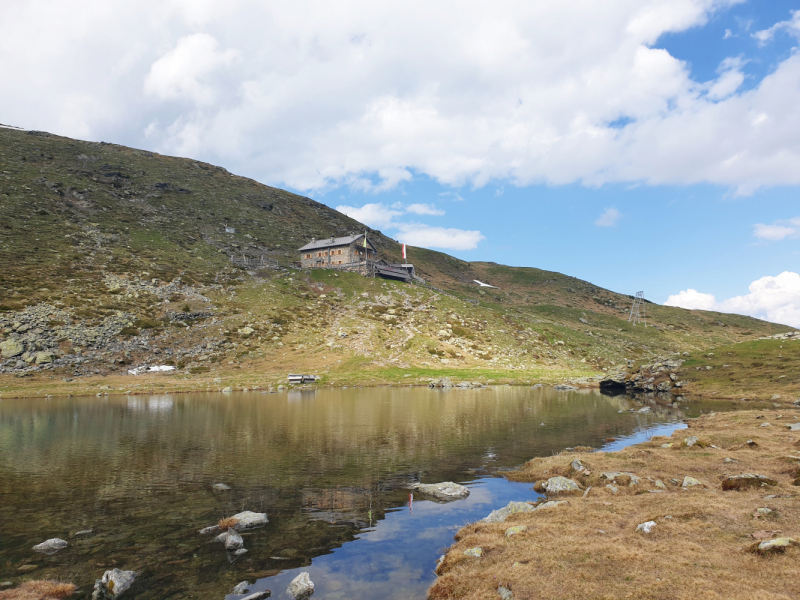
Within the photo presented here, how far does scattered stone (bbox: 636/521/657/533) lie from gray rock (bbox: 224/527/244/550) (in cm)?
1440

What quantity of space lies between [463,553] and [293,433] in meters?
26.0

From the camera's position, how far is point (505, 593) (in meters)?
11.3

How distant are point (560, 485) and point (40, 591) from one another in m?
21.3

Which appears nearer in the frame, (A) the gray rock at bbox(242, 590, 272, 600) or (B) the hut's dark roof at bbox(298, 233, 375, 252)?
(A) the gray rock at bbox(242, 590, 272, 600)

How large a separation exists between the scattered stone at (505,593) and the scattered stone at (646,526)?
20.3ft

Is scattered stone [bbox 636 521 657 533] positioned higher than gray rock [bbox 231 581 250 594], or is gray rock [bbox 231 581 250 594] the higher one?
scattered stone [bbox 636 521 657 533]

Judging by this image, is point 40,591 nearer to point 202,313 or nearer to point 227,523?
point 227,523

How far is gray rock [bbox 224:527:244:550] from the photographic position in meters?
16.0

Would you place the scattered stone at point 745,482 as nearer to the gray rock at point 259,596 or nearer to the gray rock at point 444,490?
the gray rock at point 444,490

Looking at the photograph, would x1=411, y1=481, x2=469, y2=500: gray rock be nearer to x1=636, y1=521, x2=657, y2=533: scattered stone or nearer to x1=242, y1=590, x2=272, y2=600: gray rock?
x1=636, y1=521, x2=657, y2=533: scattered stone

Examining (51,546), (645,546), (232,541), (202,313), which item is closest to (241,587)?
(232,541)

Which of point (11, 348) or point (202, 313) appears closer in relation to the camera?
point (11, 348)

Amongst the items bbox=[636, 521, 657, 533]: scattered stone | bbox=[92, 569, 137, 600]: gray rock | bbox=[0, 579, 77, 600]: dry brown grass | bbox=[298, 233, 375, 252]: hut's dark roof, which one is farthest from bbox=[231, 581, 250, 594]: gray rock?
bbox=[298, 233, 375, 252]: hut's dark roof

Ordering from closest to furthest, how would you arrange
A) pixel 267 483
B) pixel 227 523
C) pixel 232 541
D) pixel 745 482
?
pixel 232 541
pixel 227 523
pixel 745 482
pixel 267 483
